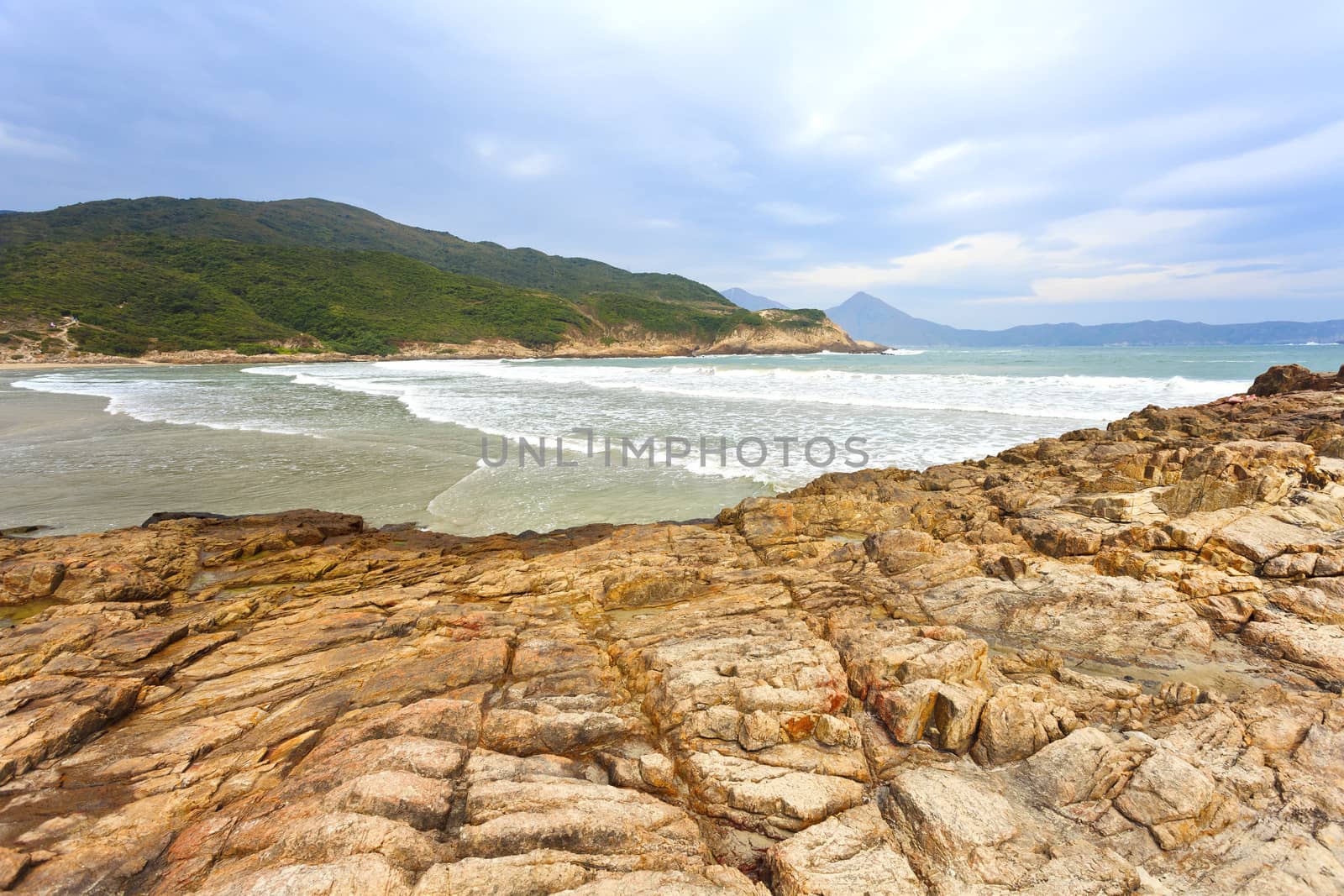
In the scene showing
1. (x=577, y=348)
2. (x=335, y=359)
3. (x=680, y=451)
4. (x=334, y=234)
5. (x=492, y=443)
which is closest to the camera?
(x=680, y=451)

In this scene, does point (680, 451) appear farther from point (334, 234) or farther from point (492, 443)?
point (334, 234)

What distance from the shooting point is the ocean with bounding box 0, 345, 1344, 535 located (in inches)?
386

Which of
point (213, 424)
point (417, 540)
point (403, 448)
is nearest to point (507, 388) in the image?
point (213, 424)

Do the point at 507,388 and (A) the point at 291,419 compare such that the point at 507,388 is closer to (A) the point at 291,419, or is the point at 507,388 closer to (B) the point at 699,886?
(A) the point at 291,419

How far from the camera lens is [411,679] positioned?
4.06 m

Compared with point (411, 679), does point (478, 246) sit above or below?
above

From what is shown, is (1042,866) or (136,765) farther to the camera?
(136,765)

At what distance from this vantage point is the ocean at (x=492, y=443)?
9797 mm

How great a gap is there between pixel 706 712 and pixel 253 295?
104423mm

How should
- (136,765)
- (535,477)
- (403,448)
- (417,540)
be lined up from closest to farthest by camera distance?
(136,765), (417,540), (535,477), (403,448)

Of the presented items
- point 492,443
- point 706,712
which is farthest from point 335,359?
point 706,712

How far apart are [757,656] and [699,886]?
181cm

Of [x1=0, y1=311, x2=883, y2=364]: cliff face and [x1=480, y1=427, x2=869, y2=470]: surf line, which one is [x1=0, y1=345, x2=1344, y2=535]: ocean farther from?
[x1=0, y1=311, x2=883, y2=364]: cliff face

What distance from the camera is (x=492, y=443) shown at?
15.0 meters
